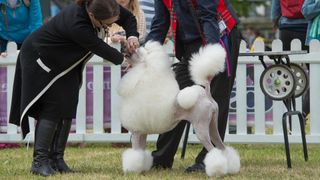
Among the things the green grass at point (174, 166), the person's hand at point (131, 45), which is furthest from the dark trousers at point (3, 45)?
the person's hand at point (131, 45)

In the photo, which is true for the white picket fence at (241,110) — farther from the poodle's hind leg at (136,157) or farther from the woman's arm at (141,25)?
the poodle's hind leg at (136,157)

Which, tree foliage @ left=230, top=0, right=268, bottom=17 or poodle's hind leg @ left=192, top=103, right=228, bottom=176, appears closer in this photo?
poodle's hind leg @ left=192, top=103, right=228, bottom=176

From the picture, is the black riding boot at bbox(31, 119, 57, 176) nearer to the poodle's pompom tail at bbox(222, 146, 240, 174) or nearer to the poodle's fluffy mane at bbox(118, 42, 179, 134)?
the poodle's fluffy mane at bbox(118, 42, 179, 134)

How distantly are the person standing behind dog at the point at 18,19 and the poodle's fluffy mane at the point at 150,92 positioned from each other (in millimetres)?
3301

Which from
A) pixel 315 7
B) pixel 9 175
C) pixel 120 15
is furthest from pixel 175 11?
Result: pixel 315 7

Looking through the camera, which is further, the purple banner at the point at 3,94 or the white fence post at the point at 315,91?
the purple banner at the point at 3,94

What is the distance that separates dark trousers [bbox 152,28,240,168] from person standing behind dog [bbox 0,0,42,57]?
114 inches

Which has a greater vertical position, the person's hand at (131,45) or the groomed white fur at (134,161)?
the person's hand at (131,45)

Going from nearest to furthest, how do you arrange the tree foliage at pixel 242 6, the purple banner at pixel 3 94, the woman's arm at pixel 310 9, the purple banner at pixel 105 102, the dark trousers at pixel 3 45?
the woman's arm at pixel 310 9 < the purple banner at pixel 105 102 < the purple banner at pixel 3 94 < the dark trousers at pixel 3 45 < the tree foliage at pixel 242 6

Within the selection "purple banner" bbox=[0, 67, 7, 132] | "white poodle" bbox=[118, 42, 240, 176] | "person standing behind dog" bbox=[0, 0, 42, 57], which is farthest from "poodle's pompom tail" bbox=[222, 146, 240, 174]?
"purple banner" bbox=[0, 67, 7, 132]

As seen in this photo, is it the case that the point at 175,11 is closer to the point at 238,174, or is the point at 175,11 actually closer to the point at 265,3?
the point at 238,174

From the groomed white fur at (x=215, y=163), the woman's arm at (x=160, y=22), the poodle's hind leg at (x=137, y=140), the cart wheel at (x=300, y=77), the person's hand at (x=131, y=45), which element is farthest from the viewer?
the cart wheel at (x=300, y=77)

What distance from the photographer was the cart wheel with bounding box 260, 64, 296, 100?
235 inches

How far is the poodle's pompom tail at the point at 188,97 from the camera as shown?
205 inches
